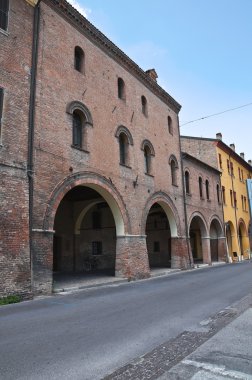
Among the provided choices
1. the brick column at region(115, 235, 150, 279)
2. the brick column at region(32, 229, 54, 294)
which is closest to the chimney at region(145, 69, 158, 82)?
the brick column at region(115, 235, 150, 279)

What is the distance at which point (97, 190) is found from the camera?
1533 centimetres

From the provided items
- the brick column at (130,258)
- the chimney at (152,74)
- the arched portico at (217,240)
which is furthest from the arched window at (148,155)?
the arched portico at (217,240)

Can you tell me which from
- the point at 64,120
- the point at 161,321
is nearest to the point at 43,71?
the point at 64,120

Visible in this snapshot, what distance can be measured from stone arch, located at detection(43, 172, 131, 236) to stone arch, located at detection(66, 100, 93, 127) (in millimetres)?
2422

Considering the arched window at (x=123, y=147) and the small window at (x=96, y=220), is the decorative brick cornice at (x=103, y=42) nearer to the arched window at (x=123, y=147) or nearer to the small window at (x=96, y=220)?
the arched window at (x=123, y=147)

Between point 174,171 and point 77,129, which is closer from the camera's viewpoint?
point 77,129

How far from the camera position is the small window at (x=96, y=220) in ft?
74.9

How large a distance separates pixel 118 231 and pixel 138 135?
570 centimetres

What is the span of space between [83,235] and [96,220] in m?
1.42

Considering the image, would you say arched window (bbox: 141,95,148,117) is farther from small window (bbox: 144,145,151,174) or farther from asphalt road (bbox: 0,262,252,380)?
asphalt road (bbox: 0,262,252,380)

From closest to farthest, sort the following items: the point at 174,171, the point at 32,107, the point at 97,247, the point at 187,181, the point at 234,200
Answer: the point at 32,107 → the point at 97,247 → the point at 174,171 → the point at 187,181 → the point at 234,200

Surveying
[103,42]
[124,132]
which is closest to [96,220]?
[124,132]

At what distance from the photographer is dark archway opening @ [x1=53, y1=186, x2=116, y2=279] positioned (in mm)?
20625

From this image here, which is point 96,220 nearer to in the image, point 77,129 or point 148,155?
point 148,155
